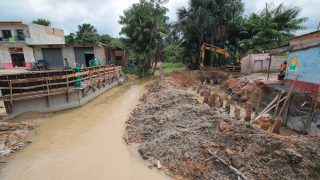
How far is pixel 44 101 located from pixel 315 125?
12.0 metres

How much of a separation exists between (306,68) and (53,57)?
23.6m

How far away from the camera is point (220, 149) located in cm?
482

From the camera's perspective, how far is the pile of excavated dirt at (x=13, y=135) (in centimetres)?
603

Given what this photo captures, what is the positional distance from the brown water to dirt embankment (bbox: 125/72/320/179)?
57 centimetres

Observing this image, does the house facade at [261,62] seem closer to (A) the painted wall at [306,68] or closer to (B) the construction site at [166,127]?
(B) the construction site at [166,127]

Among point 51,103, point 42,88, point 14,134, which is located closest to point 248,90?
point 51,103

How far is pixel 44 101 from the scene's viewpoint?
9.35 metres

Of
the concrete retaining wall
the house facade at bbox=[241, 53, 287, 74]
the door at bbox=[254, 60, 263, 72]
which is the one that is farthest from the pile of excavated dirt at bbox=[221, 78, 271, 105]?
the concrete retaining wall

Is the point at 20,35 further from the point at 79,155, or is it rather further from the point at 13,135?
the point at 79,155

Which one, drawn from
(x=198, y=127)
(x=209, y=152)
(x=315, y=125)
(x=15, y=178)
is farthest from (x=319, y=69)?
(x=15, y=178)

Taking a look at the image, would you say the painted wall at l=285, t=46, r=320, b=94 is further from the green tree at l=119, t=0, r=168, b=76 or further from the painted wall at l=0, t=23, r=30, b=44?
the painted wall at l=0, t=23, r=30, b=44

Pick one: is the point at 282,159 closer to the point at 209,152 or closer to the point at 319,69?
the point at 209,152

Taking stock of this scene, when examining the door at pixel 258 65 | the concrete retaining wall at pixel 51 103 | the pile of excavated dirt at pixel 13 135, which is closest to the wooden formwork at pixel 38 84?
the concrete retaining wall at pixel 51 103

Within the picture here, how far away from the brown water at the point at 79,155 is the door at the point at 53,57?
14.7m
